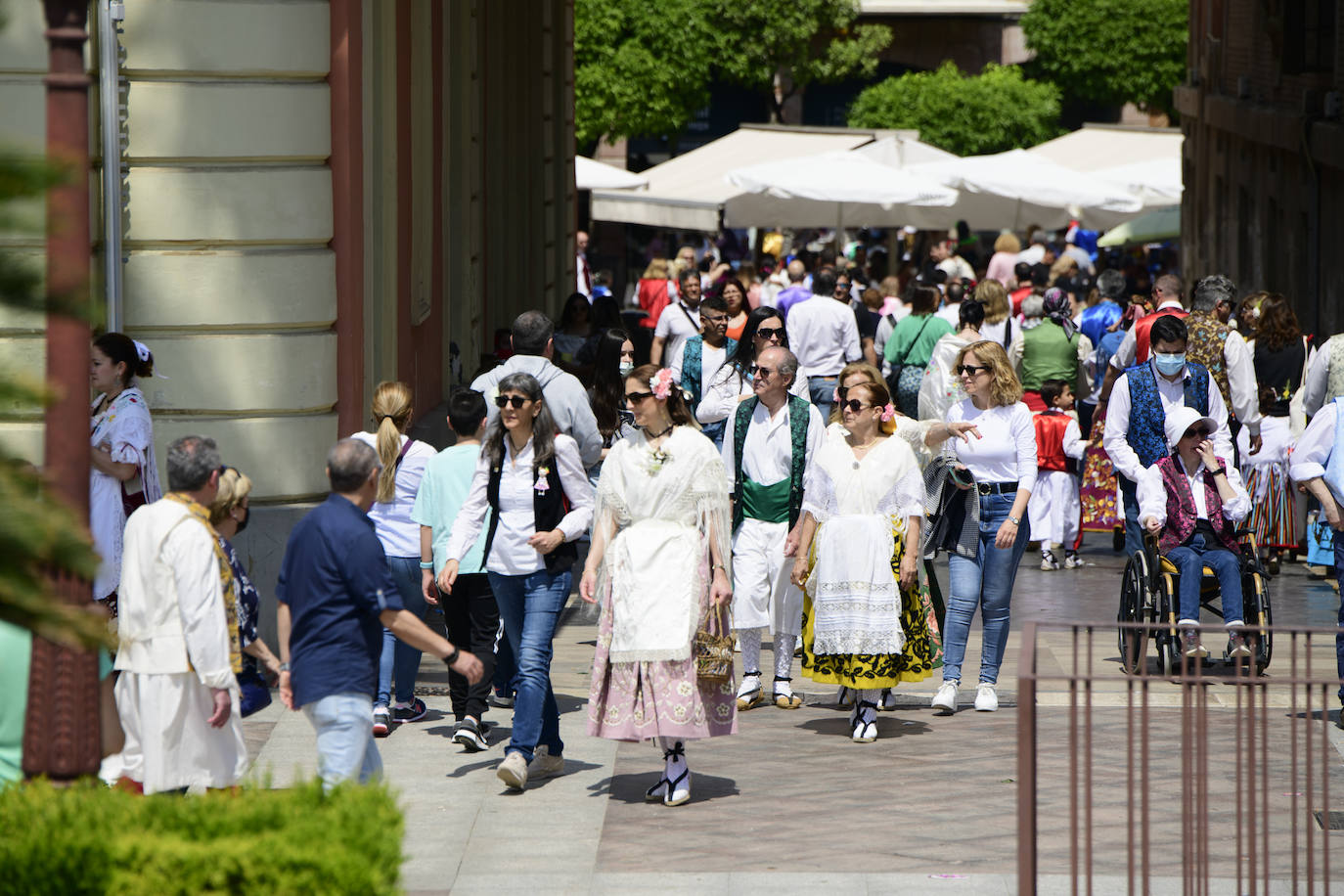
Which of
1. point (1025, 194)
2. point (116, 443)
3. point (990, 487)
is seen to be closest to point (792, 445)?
point (990, 487)

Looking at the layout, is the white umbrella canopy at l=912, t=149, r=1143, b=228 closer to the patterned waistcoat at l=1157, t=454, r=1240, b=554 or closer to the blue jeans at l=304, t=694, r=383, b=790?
the patterned waistcoat at l=1157, t=454, r=1240, b=554

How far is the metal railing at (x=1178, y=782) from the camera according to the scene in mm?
5711

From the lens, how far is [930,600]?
9.61 meters

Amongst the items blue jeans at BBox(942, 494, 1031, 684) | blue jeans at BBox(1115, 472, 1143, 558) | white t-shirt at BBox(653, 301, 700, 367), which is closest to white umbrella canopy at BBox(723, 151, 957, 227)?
white t-shirt at BBox(653, 301, 700, 367)

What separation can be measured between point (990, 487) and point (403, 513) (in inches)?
116

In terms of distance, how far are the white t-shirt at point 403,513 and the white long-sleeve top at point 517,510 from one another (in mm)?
894

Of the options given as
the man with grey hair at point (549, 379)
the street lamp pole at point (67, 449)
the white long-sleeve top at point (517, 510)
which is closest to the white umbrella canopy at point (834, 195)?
the man with grey hair at point (549, 379)

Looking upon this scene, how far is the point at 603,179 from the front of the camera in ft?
96.0

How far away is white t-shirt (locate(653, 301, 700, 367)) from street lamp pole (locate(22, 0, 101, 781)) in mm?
10343

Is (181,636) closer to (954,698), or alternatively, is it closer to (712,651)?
(712,651)

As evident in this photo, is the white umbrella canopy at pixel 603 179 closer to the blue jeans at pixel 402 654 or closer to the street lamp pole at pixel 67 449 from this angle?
the blue jeans at pixel 402 654

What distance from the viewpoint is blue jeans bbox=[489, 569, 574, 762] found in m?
8.19

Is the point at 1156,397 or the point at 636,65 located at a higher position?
the point at 636,65

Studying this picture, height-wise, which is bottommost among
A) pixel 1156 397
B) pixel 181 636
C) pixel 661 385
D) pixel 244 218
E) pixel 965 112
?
pixel 181 636
